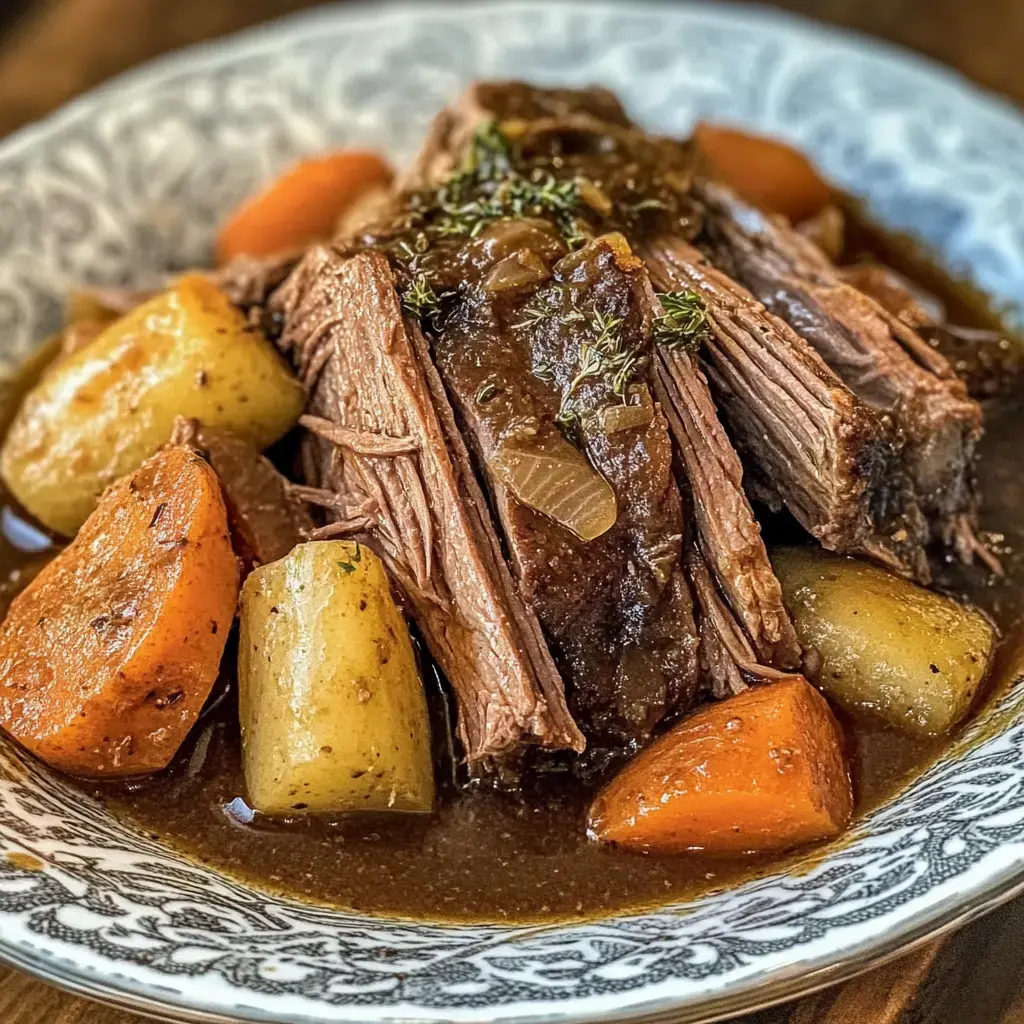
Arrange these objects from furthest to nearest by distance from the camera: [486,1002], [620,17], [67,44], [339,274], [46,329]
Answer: [67,44] < [620,17] < [46,329] < [339,274] < [486,1002]

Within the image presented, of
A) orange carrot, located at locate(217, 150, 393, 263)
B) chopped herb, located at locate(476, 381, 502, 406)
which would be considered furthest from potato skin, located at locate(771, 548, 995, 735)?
orange carrot, located at locate(217, 150, 393, 263)

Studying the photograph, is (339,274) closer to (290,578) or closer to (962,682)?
(290,578)

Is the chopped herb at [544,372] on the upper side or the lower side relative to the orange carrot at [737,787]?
upper

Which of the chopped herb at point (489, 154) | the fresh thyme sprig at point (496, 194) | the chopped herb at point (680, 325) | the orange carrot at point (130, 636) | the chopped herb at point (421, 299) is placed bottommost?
the orange carrot at point (130, 636)

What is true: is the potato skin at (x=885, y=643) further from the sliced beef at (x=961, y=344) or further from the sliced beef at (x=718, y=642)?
the sliced beef at (x=961, y=344)

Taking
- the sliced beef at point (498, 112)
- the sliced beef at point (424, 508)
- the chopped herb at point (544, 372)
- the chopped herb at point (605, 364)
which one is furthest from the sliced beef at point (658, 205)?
the sliced beef at point (424, 508)

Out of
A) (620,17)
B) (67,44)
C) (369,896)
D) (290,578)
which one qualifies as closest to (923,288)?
(620,17)
